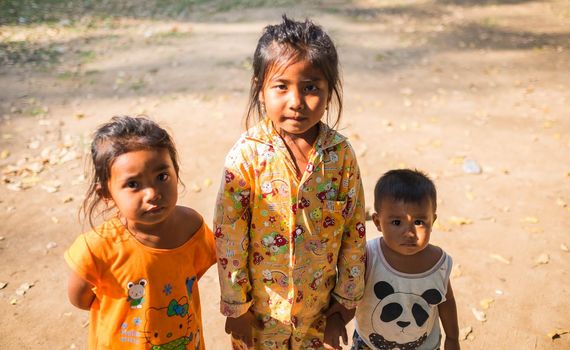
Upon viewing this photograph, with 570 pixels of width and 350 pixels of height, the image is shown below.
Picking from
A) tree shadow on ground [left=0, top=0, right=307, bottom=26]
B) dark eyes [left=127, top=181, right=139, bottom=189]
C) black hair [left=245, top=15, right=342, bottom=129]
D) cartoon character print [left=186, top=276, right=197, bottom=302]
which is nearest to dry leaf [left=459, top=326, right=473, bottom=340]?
cartoon character print [left=186, top=276, right=197, bottom=302]

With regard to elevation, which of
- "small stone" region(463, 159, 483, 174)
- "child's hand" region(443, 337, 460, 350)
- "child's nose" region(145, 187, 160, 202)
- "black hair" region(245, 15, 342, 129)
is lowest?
"small stone" region(463, 159, 483, 174)

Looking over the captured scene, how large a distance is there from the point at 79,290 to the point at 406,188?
1.41 m

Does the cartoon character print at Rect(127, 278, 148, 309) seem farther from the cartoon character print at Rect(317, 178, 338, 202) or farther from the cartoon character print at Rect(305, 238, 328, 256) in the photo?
the cartoon character print at Rect(317, 178, 338, 202)

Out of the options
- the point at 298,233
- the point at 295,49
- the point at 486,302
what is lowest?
the point at 486,302

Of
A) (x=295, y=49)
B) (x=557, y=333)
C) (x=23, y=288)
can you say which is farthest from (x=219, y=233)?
(x=557, y=333)

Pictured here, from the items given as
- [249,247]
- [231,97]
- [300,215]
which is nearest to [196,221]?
[249,247]

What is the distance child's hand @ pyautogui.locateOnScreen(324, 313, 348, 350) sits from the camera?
2.12 meters

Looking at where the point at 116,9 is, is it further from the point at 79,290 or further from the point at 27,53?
the point at 79,290

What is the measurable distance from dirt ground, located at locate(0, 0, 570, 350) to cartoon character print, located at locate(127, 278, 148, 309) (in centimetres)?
85

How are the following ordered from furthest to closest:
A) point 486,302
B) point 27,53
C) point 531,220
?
point 27,53
point 531,220
point 486,302

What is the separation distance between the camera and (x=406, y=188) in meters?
2.08

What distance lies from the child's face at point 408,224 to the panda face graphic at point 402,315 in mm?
199

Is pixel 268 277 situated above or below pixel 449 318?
above

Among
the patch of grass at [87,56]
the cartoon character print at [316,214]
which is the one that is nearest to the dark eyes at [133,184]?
the cartoon character print at [316,214]
